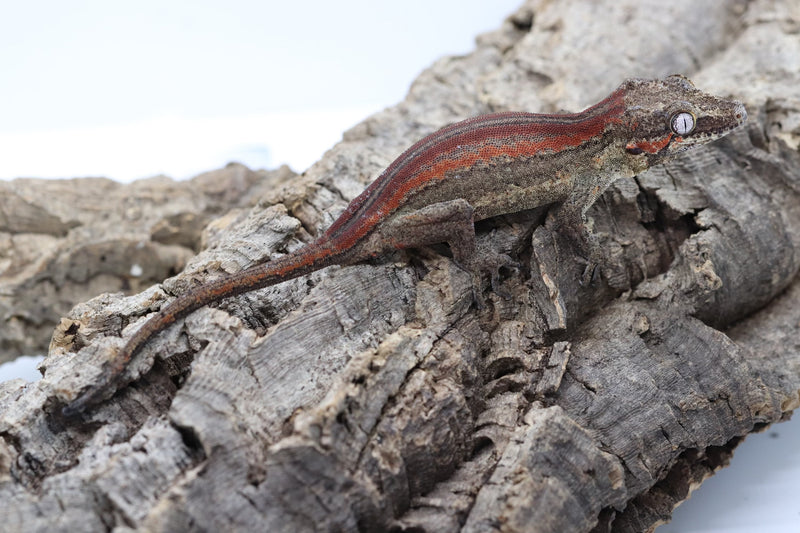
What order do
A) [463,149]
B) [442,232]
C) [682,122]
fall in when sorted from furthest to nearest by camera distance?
[682,122] < [463,149] < [442,232]

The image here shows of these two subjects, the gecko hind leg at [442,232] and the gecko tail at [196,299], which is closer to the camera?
the gecko tail at [196,299]

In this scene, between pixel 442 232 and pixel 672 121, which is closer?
pixel 442 232

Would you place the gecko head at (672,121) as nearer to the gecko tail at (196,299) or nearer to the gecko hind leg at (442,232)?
the gecko hind leg at (442,232)

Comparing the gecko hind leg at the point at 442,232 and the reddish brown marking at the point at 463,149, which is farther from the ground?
the reddish brown marking at the point at 463,149

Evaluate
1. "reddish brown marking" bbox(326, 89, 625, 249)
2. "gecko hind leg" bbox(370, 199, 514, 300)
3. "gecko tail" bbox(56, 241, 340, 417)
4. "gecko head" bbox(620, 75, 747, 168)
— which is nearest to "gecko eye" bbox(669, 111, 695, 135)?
"gecko head" bbox(620, 75, 747, 168)

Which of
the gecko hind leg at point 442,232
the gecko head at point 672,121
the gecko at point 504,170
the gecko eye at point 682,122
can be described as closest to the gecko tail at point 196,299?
the gecko at point 504,170

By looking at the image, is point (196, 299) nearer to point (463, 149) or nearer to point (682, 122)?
point (463, 149)

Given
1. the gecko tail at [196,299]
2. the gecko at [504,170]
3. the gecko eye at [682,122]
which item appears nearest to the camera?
the gecko tail at [196,299]

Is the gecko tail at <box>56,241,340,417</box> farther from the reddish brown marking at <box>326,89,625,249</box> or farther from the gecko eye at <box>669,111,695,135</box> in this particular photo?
the gecko eye at <box>669,111,695,135</box>

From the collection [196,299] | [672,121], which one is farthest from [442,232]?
[672,121]
